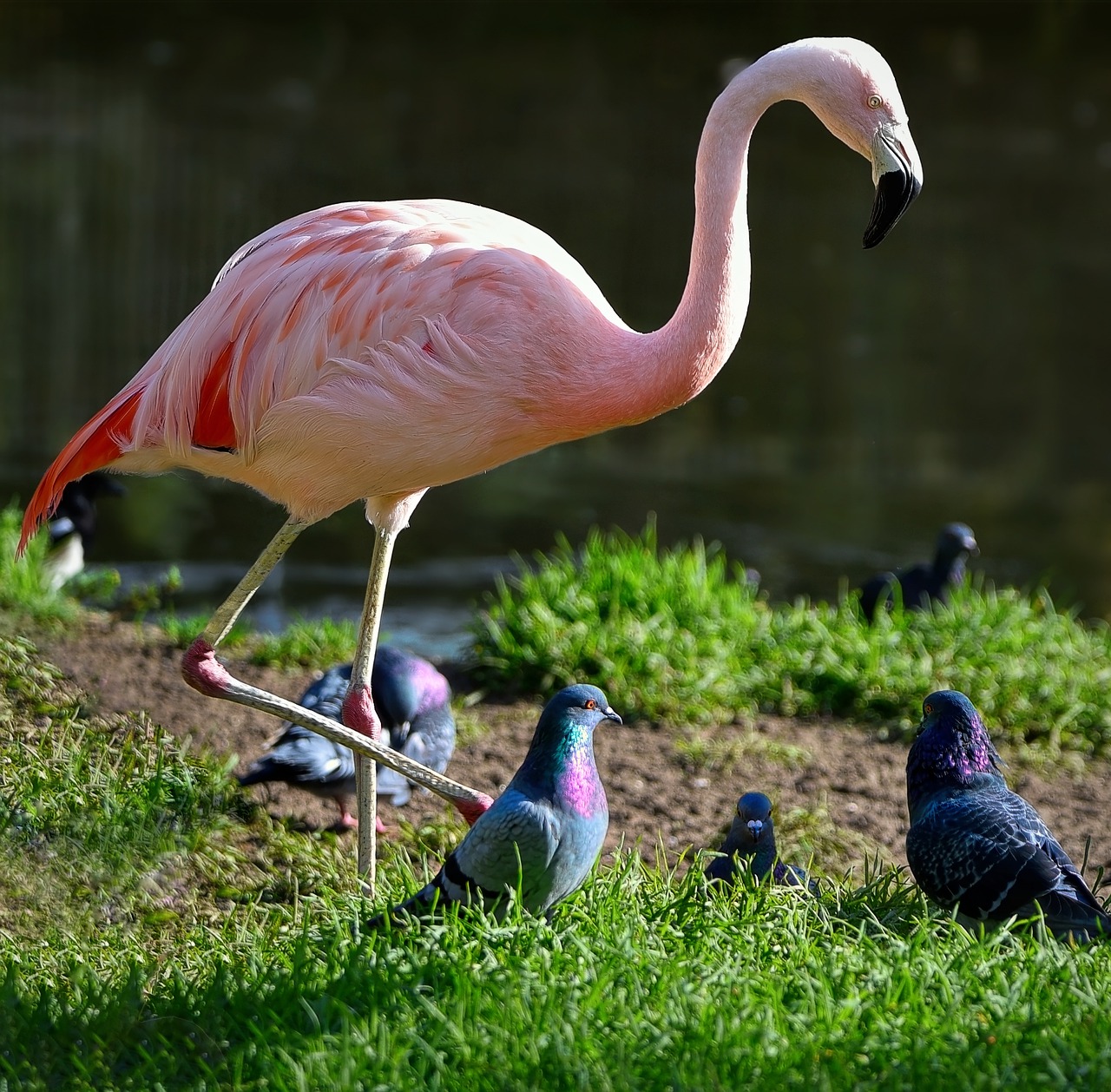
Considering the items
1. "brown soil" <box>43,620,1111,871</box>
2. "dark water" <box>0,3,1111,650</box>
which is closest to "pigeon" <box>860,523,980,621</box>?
"brown soil" <box>43,620,1111,871</box>

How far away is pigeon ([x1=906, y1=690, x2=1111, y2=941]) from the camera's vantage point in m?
3.64

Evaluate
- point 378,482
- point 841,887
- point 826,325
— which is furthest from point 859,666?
point 826,325

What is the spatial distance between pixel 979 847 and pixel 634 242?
988 cm

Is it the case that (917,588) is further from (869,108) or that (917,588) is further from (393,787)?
(869,108)

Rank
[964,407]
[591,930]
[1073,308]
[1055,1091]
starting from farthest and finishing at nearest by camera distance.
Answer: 1. [1073,308]
2. [964,407]
3. [591,930]
4. [1055,1091]

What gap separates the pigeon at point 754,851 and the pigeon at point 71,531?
11.9 feet

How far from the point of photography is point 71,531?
696cm

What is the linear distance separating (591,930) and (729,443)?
6663 mm

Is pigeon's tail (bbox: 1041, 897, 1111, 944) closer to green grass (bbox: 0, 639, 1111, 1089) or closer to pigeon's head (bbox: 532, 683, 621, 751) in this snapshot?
green grass (bbox: 0, 639, 1111, 1089)

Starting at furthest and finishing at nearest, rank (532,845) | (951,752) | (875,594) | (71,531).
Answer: (71,531) < (875,594) < (951,752) < (532,845)

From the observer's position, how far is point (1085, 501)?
9.38 meters

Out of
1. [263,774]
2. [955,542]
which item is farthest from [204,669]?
Result: [955,542]

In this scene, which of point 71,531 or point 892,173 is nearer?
point 892,173

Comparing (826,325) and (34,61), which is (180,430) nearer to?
(826,325)
